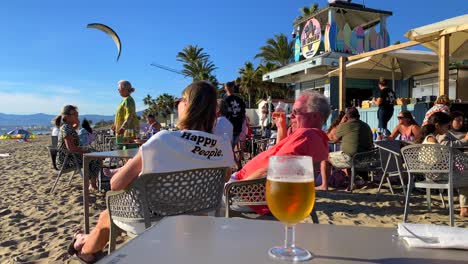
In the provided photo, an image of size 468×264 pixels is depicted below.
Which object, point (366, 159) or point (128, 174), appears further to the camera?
point (366, 159)

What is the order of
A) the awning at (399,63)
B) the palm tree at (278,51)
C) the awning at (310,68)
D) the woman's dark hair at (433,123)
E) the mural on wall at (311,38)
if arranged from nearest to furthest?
the woman's dark hair at (433,123), the awning at (399,63), the awning at (310,68), the mural on wall at (311,38), the palm tree at (278,51)

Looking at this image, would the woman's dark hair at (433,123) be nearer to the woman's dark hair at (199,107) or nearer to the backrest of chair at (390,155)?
the backrest of chair at (390,155)

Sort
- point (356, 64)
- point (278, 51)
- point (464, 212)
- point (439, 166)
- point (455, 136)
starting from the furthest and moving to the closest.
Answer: point (278, 51) < point (356, 64) < point (455, 136) < point (464, 212) < point (439, 166)

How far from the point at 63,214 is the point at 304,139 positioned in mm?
3252

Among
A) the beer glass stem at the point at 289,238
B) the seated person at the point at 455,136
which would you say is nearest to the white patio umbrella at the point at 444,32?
the seated person at the point at 455,136

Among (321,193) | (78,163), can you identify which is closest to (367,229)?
(321,193)

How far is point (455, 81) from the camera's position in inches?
483

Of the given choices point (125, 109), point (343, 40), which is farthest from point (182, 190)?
point (343, 40)

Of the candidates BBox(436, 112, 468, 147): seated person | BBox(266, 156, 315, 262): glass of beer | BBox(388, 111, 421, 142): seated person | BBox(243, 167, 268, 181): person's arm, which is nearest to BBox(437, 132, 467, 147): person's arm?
BBox(436, 112, 468, 147): seated person

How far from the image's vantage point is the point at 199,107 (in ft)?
6.72

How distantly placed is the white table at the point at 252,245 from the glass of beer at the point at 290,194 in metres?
0.04

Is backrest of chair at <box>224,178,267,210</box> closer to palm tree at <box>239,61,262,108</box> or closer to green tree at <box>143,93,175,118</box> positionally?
palm tree at <box>239,61,262,108</box>

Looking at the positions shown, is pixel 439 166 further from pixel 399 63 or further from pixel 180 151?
pixel 399 63

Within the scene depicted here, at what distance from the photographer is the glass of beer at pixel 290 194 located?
0.83m
